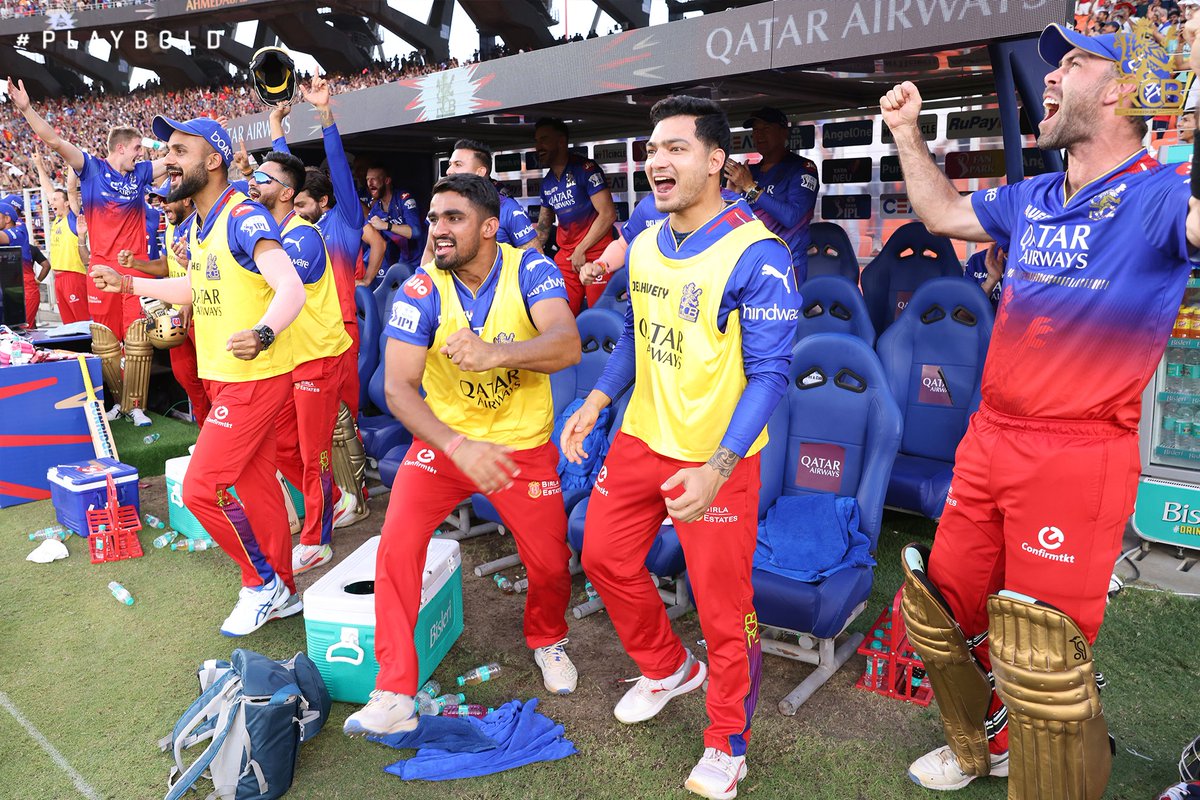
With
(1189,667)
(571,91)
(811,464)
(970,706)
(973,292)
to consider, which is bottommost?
(1189,667)

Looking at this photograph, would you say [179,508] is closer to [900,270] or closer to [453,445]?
[453,445]

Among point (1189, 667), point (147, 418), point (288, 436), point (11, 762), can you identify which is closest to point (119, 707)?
point (11, 762)

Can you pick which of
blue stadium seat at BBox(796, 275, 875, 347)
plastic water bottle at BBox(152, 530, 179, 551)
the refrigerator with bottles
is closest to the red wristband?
blue stadium seat at BBox(796, 275, 875, 347)

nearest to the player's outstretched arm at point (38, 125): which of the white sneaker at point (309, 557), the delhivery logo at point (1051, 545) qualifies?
the white sneaker at point (309, 557)

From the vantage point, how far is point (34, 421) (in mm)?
5633

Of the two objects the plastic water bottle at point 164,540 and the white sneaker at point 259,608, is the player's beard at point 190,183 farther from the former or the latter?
the plastic water bottle at point 164,540

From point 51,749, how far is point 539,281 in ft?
7.80

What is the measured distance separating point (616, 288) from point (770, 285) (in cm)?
296

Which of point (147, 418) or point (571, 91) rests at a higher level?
point (571, 91)

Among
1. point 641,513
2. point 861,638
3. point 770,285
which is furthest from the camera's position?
point 861,638

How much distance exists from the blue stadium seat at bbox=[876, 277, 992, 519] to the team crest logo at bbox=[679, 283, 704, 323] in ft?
6.66

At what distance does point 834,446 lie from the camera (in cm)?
371

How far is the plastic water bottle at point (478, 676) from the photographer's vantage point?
11.0 ft

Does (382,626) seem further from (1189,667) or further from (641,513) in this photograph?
(1189,667)
